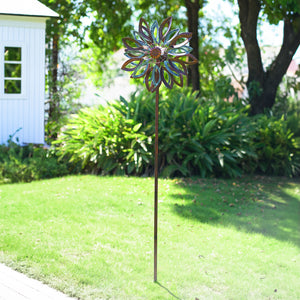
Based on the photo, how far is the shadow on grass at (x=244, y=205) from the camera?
5727 mm

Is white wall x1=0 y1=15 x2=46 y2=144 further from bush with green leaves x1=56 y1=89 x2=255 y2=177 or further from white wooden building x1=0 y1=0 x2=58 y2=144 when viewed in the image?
bush with green leaves x1=56 y1=89 x2=255 y2=177

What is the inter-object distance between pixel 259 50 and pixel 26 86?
5.75 meters

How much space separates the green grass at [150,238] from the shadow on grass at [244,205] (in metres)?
0.02

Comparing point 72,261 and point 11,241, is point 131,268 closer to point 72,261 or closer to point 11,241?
point 72,261

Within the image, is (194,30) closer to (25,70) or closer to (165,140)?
(25,70)

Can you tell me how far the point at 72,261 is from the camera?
13.9 feet

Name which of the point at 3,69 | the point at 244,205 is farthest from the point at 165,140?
the point at 3,69

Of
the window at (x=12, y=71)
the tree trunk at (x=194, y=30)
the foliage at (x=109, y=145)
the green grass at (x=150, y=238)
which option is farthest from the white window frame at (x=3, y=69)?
the tree trunk at (x=194, y=30)

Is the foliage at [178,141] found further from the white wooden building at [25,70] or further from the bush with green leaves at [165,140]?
the white wooden building at [25,70]

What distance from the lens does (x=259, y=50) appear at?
10.8m

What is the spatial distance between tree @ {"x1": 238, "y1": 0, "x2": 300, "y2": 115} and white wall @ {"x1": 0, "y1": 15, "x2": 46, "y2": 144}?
495 centimetres

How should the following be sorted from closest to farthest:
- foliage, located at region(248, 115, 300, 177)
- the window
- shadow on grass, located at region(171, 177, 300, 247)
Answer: shadow on grass, located at region(171, 177, 300, 247)
foliage, located at region(248, 115, 300, 177)
the window

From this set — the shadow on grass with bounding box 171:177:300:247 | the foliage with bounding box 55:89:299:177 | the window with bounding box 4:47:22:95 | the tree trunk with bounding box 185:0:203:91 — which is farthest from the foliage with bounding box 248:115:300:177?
the window with bounding box 4:47:22:95

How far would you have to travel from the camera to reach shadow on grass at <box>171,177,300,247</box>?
225 inches
